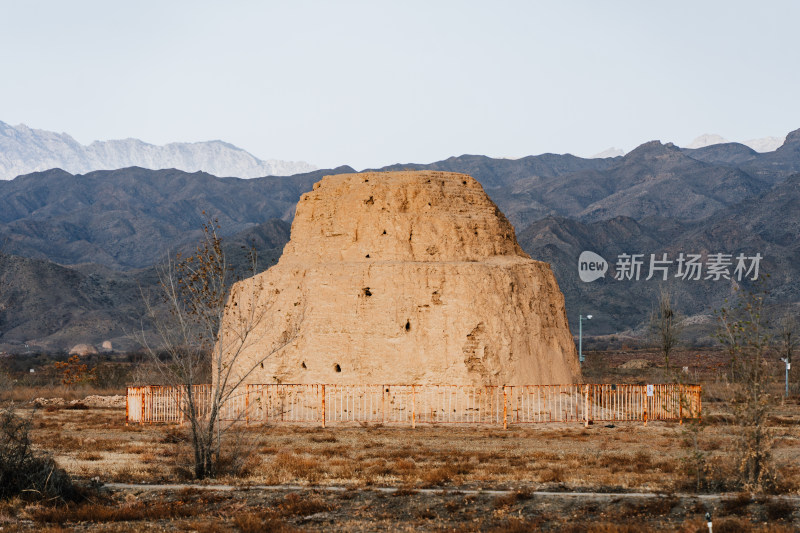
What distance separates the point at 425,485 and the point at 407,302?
43.9 feet

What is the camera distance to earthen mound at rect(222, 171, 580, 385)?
88.6ft

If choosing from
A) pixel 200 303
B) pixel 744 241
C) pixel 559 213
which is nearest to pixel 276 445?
pixel 200 303

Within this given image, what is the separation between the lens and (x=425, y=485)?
1431 cm

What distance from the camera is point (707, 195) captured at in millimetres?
183750

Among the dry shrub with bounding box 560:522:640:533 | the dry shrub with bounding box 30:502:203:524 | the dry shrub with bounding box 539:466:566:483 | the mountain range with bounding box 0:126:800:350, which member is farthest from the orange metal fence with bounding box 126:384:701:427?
the mountain range with bounding box 0:126:800:350

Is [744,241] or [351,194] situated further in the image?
[744,241]

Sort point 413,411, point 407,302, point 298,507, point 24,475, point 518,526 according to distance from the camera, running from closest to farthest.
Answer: point 518,526, point 298,507, point 24,475, point 413,411, point 407,302

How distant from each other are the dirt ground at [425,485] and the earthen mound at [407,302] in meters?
4.17

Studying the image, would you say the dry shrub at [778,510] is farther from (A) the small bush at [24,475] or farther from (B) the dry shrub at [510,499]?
(A) the small bush at [24,475]

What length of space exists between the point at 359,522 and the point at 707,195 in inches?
7226

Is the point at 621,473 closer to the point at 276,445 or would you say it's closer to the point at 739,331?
the point at 739,331

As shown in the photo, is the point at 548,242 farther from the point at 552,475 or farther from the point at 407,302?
the point at 552,475

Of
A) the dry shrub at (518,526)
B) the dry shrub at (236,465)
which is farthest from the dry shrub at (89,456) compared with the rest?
the dry shrub at (518,526)

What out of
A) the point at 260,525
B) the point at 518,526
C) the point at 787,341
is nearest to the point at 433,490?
the point at 518,526
